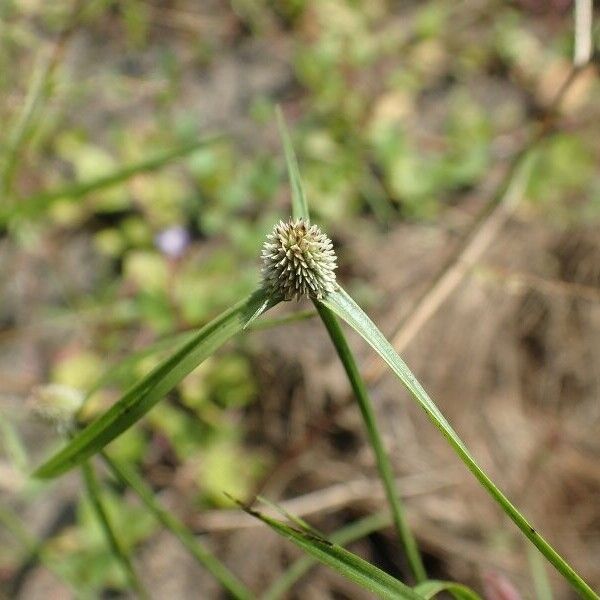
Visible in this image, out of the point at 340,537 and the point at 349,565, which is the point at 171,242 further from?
the point at 349,565

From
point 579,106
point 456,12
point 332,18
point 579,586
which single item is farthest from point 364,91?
point 579,586

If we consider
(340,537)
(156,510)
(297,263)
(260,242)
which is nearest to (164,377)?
(297,263)

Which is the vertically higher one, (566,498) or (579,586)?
(566,498)

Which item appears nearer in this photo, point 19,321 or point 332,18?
point 19,321

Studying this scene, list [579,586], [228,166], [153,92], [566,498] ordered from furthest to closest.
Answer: [153,92], [228,166], [566,498], [579,586]

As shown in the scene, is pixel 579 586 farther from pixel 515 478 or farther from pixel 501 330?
pixel 501 330

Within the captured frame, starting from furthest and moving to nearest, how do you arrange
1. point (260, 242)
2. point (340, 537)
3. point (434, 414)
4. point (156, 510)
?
point (260, 242)
point (340, 537)
point (156, 510)
point (434, 414)
